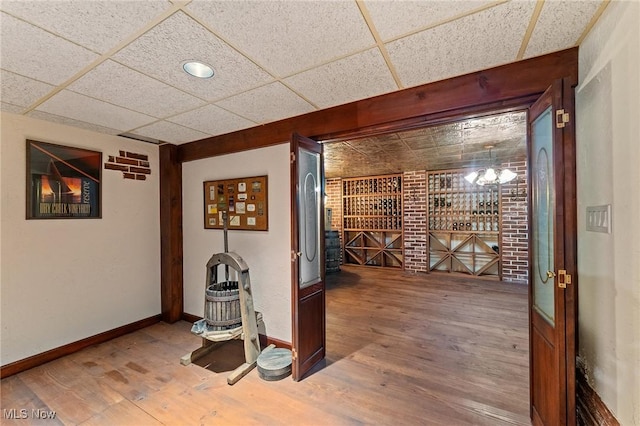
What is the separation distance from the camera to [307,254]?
8.07 ft

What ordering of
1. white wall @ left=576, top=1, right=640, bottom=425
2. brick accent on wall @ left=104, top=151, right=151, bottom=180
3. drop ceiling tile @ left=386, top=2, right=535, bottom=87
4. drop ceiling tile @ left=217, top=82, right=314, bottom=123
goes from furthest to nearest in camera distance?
brick accent on wall @ left=104, top=151, right=151, bottom=180, drop ceiling tile @ left=217, top=82, right=314, bottom=123, drop ceiling tile @ left=386, top=2, right=535, bottom=87, white wall @ left=576, top=1, right=640, bottom=425

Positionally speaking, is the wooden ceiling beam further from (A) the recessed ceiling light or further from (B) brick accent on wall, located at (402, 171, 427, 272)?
(B) brick accent on wall, located at (402, 171, 427, 272)

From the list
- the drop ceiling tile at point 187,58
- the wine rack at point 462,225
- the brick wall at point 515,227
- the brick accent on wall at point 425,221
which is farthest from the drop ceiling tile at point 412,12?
the wine rack at point 462,225

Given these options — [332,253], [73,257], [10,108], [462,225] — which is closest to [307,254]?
[73,257]

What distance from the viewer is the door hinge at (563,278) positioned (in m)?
1.32

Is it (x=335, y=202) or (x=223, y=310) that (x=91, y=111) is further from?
(x=335, y=202)

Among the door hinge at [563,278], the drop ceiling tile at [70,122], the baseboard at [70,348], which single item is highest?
the drop ceiling tile at [70,122]

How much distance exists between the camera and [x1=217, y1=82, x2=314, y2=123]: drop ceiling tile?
2020mm

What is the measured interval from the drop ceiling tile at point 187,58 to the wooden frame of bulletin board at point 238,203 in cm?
119

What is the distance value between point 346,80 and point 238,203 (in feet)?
6.21

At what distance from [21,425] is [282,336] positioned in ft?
6.31

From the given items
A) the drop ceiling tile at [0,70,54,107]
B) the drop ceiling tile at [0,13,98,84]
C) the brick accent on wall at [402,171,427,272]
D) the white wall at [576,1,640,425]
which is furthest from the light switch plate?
the brick accent on wall at [402,171,427,272]

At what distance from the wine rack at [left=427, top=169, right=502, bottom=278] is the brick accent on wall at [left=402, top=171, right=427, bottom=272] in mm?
154

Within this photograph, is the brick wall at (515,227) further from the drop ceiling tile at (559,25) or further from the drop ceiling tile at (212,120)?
the drop ceiling tile at (212,120)
